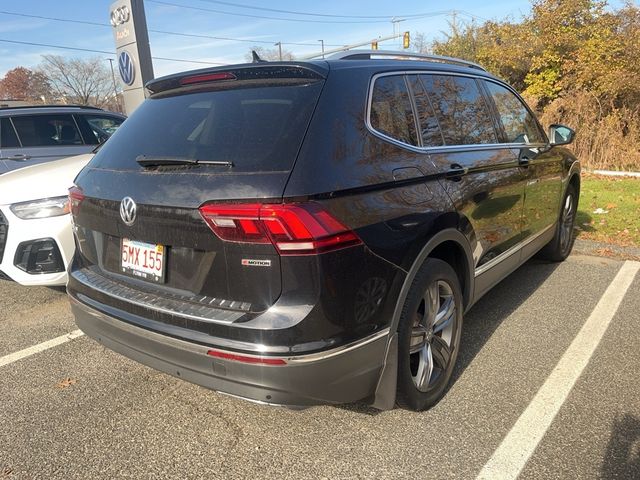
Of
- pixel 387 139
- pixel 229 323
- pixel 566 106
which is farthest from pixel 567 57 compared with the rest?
pixel 229 323

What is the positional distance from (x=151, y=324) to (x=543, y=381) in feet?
7.38

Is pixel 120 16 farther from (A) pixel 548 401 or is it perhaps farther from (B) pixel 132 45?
(A) pixel 548 401

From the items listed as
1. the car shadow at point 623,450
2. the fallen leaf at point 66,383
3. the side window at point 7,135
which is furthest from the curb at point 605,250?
the side window at point 7,135

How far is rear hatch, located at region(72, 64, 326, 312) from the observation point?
1983mm

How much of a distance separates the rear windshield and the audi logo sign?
829 centimetres

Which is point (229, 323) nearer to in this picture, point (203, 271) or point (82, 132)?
point (203, 271)

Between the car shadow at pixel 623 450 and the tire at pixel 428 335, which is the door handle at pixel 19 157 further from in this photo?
the car shadow at pixel 623 450

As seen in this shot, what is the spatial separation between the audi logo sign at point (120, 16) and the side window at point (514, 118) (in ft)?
27.1

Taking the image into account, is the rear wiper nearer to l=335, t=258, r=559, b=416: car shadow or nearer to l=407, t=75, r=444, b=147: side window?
l=407, t=75, r=444, b=147: side window

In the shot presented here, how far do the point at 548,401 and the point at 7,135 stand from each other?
688 cm

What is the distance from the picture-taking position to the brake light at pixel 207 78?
2.46 meters

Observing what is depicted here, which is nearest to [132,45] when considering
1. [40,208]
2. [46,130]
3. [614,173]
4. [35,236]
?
[46,130]

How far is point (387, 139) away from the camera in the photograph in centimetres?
238

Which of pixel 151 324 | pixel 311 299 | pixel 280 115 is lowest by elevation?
pixel 151 324
